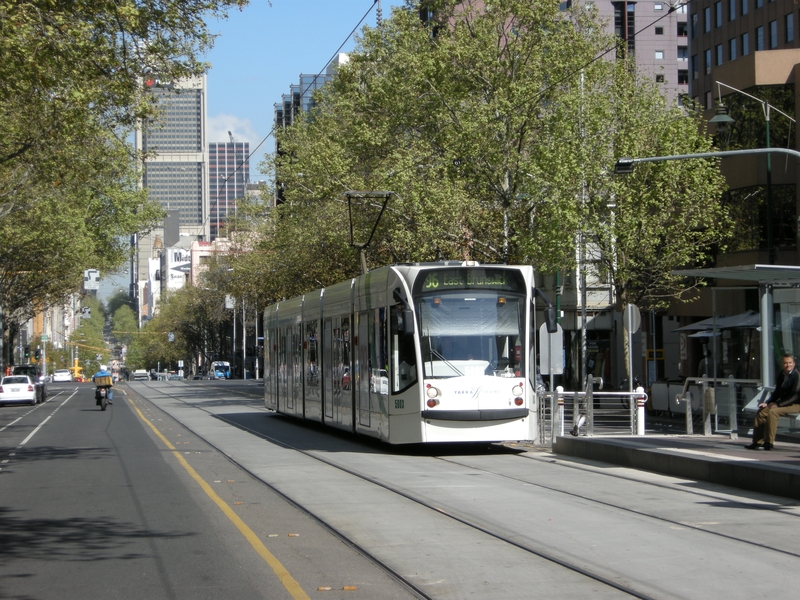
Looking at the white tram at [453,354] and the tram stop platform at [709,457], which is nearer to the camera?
the tram stop platform at [709,457]

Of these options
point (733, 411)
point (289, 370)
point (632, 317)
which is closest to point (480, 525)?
point (733, 411)

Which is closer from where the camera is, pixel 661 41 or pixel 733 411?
pixel 733 411

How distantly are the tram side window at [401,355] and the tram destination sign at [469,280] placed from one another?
2.31 ft

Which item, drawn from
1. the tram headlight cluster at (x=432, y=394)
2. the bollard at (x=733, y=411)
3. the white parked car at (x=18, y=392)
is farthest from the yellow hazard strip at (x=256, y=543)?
the white parked car at (x=18, y=392)

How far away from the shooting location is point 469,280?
18219mm

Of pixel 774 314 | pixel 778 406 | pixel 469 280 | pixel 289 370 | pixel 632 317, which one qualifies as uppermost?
pixel 469 280

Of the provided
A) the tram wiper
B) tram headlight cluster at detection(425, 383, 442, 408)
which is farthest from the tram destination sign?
tram headlight cluster at detection(425, 383, 442, 408)

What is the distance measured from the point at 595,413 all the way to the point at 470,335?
446 centimetres

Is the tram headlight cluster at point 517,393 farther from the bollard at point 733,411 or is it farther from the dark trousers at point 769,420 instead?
the bollard at point 733,411

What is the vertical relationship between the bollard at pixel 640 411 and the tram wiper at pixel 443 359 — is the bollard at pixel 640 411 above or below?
below

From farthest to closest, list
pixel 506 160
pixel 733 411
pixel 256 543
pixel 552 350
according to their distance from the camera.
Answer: pixel 506 160, pixel 552 350, pixel 733 411, pixel 256 543

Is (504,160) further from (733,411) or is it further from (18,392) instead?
(18,392)

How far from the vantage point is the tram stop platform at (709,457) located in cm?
1263

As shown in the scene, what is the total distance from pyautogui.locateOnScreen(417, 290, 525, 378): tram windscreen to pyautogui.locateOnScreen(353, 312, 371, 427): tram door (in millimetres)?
2407
